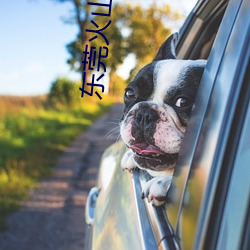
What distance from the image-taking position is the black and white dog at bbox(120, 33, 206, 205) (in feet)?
5.32

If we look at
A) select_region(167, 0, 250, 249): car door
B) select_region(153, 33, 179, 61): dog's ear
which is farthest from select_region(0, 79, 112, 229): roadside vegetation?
select_region(167, 0, 250, 249): car door

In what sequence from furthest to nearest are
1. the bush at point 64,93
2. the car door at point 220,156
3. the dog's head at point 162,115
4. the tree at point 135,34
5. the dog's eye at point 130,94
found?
the bush at point 64,93, the tree at point 135,34, the dog's eye at point 130,94, the dog's head at point 162,115, the car door at point 220,156

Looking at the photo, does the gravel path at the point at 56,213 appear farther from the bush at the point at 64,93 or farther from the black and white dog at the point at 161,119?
the bush at the point at 64,93

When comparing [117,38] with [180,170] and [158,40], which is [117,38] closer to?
[158,40]

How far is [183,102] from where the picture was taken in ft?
5.44

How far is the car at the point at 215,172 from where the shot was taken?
1.06 m

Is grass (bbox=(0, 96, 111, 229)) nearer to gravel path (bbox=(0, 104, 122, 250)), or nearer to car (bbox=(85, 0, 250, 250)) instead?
gravel path (bbox=(0, 104, 122, 250))

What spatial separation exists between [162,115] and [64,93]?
17098mm

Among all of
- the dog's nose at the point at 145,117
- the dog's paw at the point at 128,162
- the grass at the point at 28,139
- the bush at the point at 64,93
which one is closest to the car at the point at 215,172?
the dog's nose at the point at 145,117

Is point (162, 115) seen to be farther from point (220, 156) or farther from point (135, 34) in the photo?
point (135, 34)

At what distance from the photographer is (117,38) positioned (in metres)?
4.62

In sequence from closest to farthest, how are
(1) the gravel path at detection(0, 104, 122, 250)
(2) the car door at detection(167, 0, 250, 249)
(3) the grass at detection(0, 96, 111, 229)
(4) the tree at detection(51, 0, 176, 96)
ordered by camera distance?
(2) the car door at detection(167, 0, 250, 249) < (4) the tree at detection(51, 0, 176, 96) < (1) the gravel path at detection(0, 104, 122, 250) < (3) the grass at detection(0, 96, 111, 229)

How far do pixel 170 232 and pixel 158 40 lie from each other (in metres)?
2.80

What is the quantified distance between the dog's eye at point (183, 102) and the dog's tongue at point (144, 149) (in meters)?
0.15
